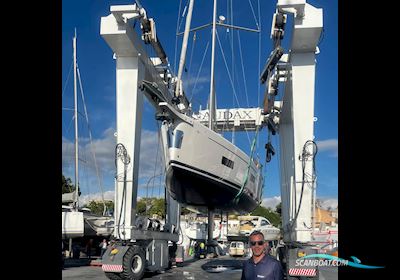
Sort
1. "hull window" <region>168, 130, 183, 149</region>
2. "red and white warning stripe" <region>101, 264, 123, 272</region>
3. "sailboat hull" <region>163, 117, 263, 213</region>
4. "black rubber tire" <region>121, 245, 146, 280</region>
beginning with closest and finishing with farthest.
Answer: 1. "red and white warning stripe" <region>101, 264, 123, 272</region>
2. "black rubber tire" <region>121, 245, 146, 280</region>
3. "hull window" <region>168, 130, 183, 149</region>
4. "sailboat hull" <region>163, 117, 263, 213</region>

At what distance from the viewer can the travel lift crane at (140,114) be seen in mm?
9867

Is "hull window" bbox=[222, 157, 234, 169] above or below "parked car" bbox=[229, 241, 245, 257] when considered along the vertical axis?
above

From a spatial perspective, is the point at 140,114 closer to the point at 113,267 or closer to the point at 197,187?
the point at 197,187

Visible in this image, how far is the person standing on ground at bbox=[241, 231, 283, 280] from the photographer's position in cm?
335

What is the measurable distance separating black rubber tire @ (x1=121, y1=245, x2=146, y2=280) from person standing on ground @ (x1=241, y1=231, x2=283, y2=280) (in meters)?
7.09

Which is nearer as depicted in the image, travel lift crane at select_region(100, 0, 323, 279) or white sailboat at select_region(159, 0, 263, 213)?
travel lift crane at select_region(100, 0, 323, 279)

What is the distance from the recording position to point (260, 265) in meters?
3.40

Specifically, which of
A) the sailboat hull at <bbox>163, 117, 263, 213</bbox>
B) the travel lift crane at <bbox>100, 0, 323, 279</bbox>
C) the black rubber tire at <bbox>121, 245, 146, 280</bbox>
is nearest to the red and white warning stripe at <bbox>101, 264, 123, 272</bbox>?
the travel lift crane at <bbox>100, 0, 323, 279</bbox>

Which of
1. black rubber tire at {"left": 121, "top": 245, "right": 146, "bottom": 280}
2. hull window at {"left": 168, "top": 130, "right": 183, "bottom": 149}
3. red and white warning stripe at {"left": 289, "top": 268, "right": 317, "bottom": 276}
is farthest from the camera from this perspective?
hull window at {"left": 168, "top": 130, "right": 183, "bottom": 149}

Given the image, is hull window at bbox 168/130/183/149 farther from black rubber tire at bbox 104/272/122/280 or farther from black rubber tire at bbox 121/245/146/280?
black rubber tire at bbox 104/272/122/280
